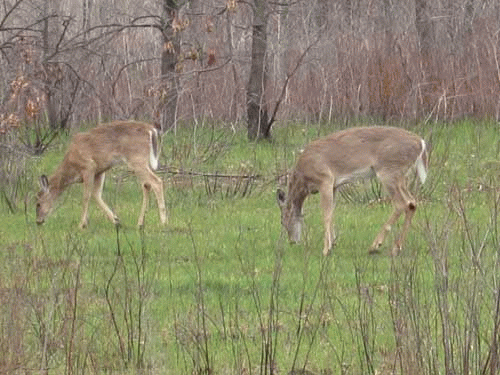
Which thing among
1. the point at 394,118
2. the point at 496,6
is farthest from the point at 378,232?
the point at 496,6

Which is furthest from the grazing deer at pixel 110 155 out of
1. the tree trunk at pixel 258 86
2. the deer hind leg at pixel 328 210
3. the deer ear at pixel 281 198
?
the tree trunk at pixel 258 86

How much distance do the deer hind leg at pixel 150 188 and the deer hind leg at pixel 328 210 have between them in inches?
74.6

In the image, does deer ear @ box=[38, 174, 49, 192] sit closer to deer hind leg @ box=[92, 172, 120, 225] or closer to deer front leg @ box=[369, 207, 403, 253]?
deer hind leg @ box=[92, 172, 120, 225]

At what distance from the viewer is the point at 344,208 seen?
15555 millimetres

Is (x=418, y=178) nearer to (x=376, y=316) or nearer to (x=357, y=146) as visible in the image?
(x=357, y=146)

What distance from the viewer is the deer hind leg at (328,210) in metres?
13.1

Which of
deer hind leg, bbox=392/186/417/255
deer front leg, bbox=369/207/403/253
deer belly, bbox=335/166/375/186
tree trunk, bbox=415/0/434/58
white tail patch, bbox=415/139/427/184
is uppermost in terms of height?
tree trunk, bbox=415/0/434/58

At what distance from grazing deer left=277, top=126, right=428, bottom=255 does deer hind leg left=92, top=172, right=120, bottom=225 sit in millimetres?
1959

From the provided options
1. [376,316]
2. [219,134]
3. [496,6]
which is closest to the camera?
[376,316]

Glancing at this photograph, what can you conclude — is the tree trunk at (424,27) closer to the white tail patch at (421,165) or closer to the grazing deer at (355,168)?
the grazing deer at (355,168)

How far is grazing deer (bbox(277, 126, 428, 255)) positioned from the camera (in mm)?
13570

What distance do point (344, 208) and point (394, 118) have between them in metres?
6.40

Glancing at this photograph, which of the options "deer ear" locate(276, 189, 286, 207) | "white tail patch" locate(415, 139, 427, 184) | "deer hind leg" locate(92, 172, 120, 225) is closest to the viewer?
"white tail patch" locate(415, 139, 427, 184)

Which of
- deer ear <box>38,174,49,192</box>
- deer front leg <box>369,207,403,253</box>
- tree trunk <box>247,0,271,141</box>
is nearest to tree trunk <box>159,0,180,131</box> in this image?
tree trunk <box>247,0,271,141</box>
